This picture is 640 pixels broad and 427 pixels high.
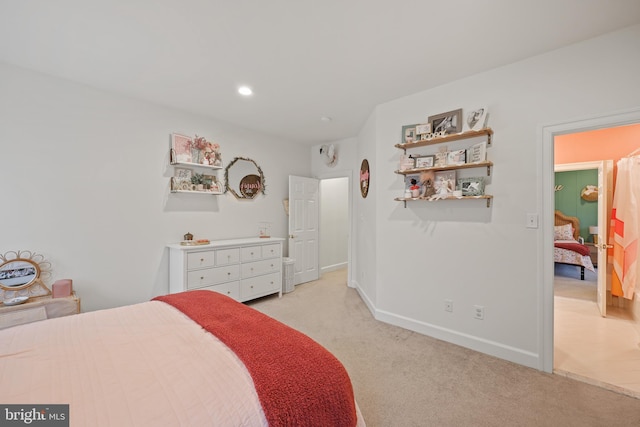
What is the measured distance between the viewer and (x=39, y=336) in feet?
4.33

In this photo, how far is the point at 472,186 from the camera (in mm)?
2369

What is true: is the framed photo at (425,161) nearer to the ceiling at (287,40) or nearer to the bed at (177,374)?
the ceiling at (287,40)

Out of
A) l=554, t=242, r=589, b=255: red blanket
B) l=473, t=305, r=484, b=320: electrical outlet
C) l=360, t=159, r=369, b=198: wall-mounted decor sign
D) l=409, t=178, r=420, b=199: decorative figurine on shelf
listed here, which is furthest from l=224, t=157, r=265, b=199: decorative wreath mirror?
l=554, t=242, r=589, b=255: red blanket

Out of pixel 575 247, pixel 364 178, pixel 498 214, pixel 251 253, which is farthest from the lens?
pixel 575 247

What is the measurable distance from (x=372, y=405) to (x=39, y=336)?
1.91 m

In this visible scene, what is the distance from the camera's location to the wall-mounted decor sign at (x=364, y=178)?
12.0 feet

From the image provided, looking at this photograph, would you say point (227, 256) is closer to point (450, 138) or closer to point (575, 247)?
point (450, 138)

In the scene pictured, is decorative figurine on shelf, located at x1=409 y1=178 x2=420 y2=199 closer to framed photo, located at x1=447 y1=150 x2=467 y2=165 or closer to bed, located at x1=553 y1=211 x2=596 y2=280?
framed photo, located at x1=447 y1=150 x2=467 y2=165

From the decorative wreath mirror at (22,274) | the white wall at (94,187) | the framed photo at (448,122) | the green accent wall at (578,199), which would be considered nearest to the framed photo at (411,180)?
the framed photo at (448,122)

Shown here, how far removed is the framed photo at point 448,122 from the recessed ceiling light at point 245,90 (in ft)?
6.23

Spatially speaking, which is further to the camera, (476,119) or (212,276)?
(212,276)

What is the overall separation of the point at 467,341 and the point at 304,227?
2.94 meters

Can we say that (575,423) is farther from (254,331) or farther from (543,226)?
(254,331)

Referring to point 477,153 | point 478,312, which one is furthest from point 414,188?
point 478,312
